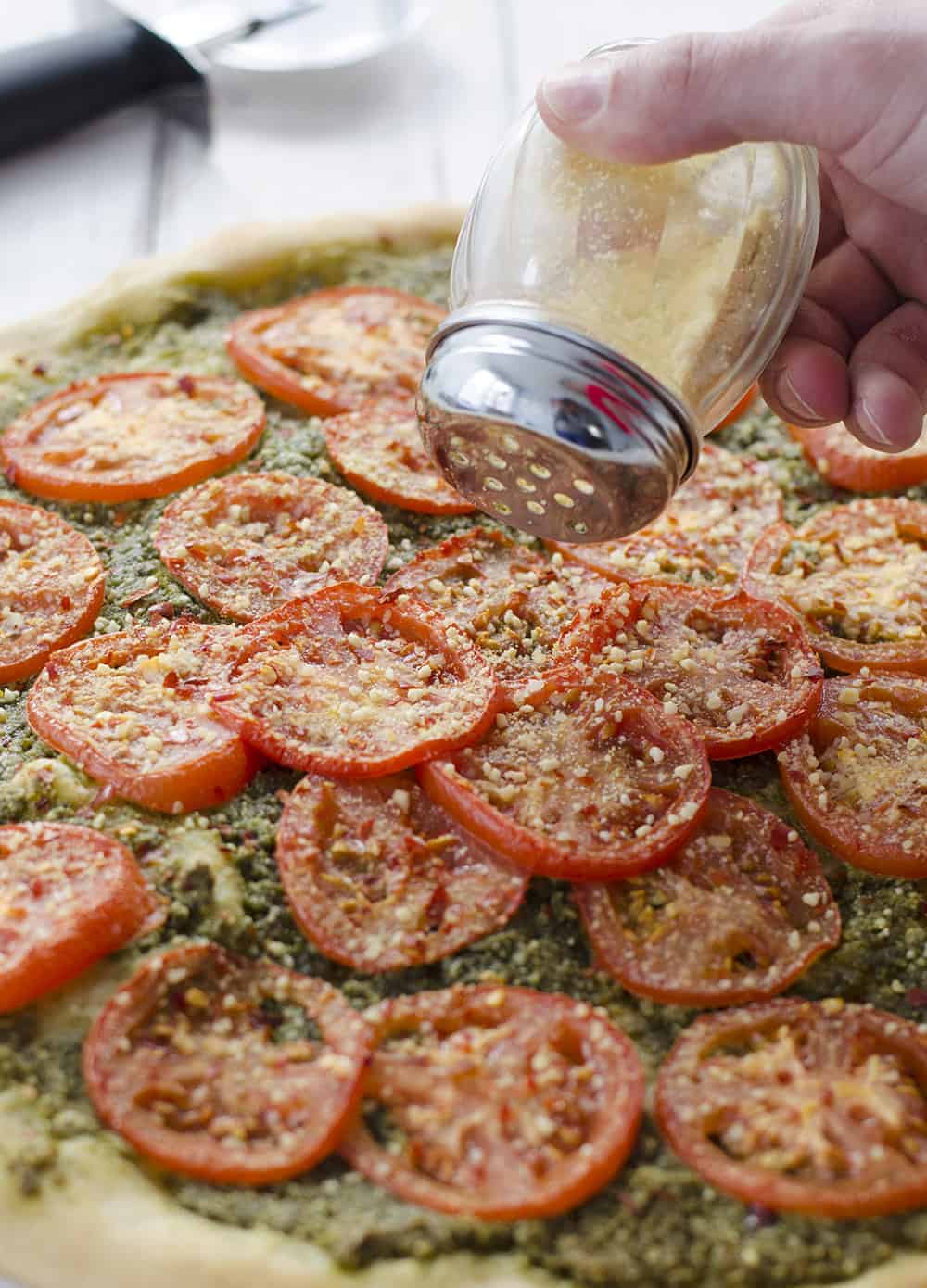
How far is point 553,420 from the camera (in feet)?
9.70

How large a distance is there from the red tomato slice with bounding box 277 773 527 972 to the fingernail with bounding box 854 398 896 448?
5.19 ft

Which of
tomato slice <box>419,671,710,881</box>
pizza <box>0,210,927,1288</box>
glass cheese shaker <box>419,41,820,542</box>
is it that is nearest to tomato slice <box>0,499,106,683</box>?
pizza <box>0,210,927,1288</box>

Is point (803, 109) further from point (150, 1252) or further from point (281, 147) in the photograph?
point (281, 147)

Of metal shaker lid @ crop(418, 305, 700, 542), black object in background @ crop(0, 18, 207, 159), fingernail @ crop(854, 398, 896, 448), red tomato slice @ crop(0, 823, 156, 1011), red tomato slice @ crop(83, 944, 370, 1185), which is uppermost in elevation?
metal shaker lid @ crop(418, 305, 700, 542)

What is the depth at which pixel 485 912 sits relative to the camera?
129 inches

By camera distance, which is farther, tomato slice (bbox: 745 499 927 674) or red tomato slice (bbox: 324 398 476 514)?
red tomato slice (bbox: 324 398 476 514)

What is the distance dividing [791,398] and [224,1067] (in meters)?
2.31

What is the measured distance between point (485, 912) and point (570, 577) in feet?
3.95

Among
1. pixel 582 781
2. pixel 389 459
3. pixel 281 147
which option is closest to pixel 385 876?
pixel 582 781

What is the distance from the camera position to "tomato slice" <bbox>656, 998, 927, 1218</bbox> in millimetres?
2850

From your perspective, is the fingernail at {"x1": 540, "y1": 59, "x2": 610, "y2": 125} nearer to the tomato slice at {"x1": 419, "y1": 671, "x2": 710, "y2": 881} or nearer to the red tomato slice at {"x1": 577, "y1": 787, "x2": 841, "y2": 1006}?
the tomato slice at {"x1": 419, "y1": 671, "x2": 710, "y2": 881}

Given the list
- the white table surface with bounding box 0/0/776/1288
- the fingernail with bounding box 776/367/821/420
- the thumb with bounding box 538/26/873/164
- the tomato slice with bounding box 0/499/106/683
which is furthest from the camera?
the white table surface with bounding box 0/0/776/1288

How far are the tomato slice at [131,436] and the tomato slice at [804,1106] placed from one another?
7.59 feet

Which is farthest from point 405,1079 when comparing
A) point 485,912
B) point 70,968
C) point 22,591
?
point 22,591
